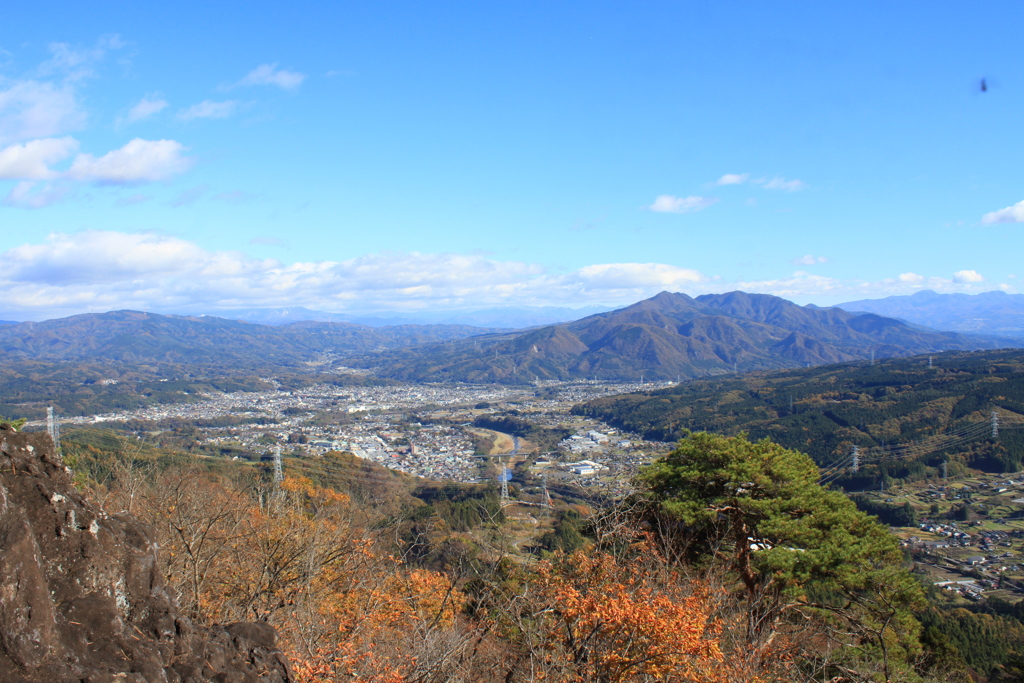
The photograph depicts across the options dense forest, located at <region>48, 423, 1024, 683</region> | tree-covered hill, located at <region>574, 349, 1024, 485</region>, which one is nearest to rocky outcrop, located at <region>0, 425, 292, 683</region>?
dense forest, located at <region>48, 423, 1024, 683</region>

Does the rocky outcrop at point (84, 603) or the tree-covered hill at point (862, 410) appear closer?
the rocky outcrop at point (84, 603)

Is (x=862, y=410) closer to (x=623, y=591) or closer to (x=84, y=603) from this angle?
(x=623, y=591)

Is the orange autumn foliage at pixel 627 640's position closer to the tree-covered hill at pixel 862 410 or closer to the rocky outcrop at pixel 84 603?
the rocky outcrop at pixel 84 603

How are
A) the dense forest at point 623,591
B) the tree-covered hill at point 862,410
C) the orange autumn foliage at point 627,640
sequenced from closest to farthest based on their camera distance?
the orange autumn foliage at point 627,640, the dense forest at point 623,591, the tree-covered hill at point 862,410

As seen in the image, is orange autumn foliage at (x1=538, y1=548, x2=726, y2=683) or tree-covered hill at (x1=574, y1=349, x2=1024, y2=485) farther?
tree-covered hill at (x1=574, y1=349, x2=1024, y2=485)

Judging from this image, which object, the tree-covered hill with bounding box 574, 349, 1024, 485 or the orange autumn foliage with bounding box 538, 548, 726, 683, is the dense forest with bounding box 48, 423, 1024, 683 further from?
the tree-covered hill with bounding box 574, 349, 1024, 485

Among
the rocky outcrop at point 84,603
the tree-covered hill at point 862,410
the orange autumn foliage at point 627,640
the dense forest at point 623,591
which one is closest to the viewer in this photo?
the rocky outcrop at point 84,603

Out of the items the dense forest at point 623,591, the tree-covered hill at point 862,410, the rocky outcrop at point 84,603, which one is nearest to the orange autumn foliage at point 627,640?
the dense forest at point 623,591
